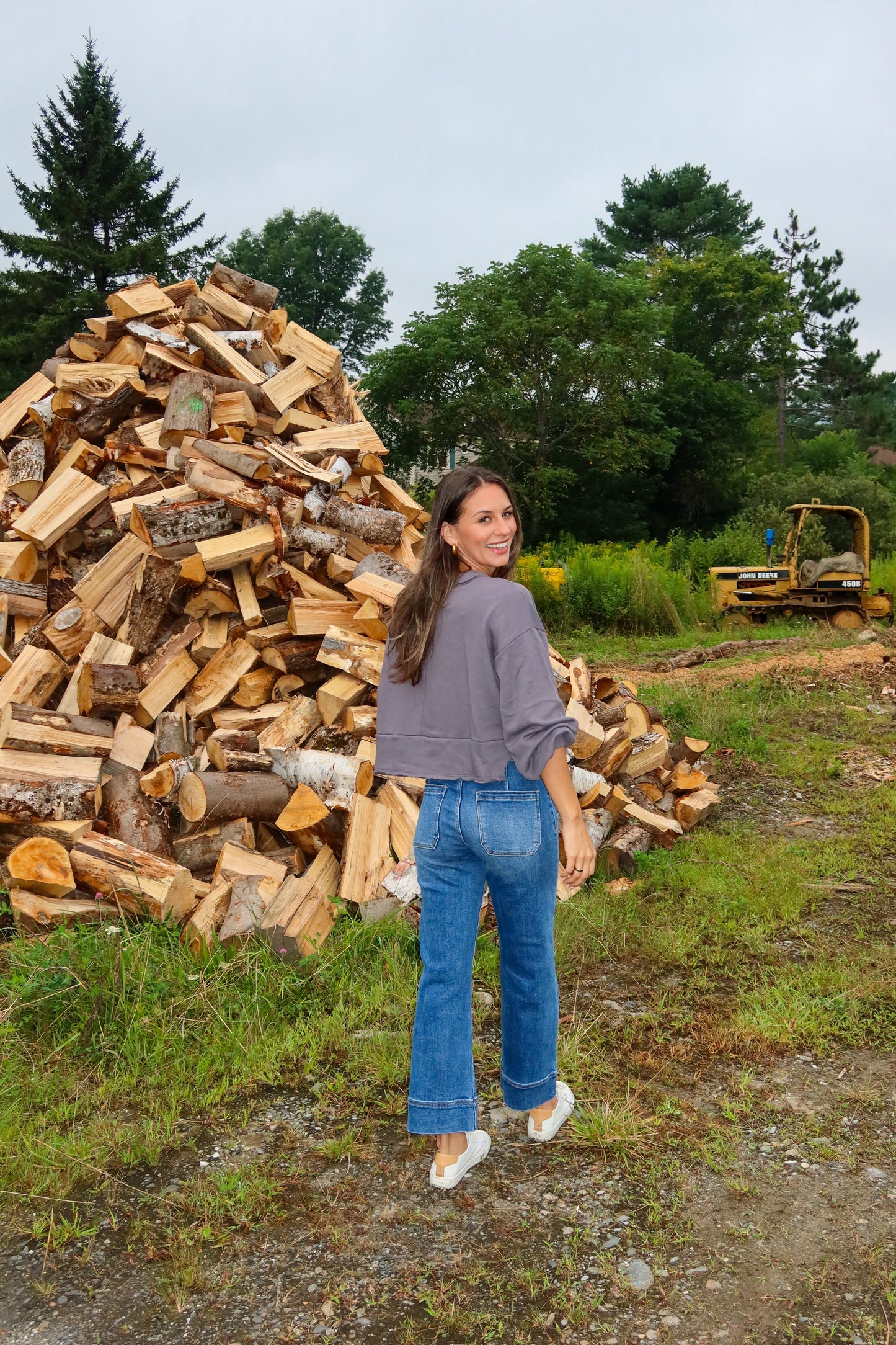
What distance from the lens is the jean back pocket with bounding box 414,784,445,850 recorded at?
2523 mm

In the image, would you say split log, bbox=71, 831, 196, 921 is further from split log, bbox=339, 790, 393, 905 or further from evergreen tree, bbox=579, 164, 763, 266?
evergreen tree, bbox=579, 164, 763, 266

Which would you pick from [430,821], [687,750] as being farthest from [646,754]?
[430,821]

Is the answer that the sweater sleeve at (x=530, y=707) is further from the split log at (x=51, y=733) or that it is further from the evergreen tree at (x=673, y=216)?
the evergreen tree at (x=673, y=216)

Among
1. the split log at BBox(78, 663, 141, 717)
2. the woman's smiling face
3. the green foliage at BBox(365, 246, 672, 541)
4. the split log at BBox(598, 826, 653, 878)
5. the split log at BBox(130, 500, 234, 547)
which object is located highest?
the green foliage at BBox(365, 246, 672, 541)

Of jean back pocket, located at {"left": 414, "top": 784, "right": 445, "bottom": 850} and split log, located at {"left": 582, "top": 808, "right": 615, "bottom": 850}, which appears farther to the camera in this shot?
split log, located at {"left": 582, "top": 808, "right": 615, "bottom": 850}

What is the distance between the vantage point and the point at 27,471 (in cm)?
559

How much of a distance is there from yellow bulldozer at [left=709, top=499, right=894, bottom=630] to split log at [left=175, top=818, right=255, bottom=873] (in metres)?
11.2

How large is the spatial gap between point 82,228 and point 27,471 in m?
25.6

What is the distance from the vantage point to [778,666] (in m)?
9.47

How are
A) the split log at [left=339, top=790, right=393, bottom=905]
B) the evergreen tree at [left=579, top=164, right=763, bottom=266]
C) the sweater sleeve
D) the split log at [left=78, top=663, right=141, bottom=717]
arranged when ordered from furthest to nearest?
1. the evergreen tree at [left=579, top=164, right=763, bottom=266]
2. the split log at [left=78, top=663, right=141, bottom=717]
3. the split log at [left=339, top=790, right=393, bottom=905]
4. the sweater sleeve

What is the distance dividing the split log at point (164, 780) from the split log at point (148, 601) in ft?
2.54

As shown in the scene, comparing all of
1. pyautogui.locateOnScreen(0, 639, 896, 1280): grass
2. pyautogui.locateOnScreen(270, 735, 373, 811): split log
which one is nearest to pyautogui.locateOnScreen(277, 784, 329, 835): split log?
pyautogui.locateOnScreen(270, 735, 373, 811): split log

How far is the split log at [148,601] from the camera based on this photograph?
4773 millimetres

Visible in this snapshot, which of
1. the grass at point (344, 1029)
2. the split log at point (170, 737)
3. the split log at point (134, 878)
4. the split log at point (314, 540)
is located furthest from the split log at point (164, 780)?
Answer: the split log at point (314, 540)
